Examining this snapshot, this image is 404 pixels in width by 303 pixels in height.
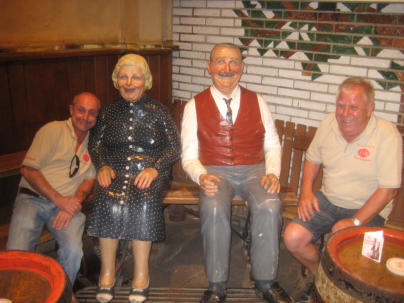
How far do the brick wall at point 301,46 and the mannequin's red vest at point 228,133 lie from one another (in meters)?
1.13

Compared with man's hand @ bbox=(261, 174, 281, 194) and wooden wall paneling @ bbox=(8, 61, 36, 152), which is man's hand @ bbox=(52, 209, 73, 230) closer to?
wooden wall paneling @ bbox=(8, 61, 36, 152)

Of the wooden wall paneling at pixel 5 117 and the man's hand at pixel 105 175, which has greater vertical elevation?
the wooden wall paneling at pixel 5 117

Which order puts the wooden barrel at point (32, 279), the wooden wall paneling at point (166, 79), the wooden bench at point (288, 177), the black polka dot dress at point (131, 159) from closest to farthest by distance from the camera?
the wooden barrel at point (32, 279)
the black polka dot dress at point (131, 159)
the wooden bench at point (288, 177)
the wooden wall paneling at point (166, 79)

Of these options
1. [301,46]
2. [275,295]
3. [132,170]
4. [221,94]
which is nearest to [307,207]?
[275,295]

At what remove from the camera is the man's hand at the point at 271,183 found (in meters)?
3.10

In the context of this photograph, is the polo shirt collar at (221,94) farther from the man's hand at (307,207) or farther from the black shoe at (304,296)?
the black shoe at (304,296)

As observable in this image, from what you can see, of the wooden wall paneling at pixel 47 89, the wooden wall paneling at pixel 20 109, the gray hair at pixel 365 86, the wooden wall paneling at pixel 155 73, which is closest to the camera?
the gray hair at pixel 365 86

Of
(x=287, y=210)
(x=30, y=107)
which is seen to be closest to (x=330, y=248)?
(x=287, y=210)

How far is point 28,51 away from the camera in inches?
157

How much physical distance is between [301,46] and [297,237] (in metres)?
2.17

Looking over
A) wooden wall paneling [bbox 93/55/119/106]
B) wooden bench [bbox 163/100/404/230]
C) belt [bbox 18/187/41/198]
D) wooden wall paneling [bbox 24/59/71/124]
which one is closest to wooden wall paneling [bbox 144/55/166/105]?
wooden wall paneling [bbox 93/55/119/106]

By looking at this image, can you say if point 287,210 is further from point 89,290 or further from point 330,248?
point 89,290

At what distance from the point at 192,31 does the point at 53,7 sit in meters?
1.73

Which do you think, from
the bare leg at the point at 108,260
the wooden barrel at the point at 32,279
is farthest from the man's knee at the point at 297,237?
the wooden barrel at the point at 32,279
